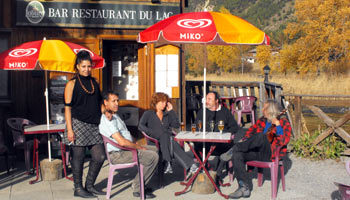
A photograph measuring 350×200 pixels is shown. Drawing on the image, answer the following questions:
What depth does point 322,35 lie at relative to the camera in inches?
1332

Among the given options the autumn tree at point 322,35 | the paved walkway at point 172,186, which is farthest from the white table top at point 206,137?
the autumn tree at point 322,35

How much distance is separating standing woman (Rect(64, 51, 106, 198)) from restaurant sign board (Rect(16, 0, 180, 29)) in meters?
2.72

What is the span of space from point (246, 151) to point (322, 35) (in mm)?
29951

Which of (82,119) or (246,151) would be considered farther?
(246,151)

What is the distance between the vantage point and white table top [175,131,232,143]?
5.77 m

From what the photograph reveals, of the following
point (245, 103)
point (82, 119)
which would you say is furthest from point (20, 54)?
point (245, 103)

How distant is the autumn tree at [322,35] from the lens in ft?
109

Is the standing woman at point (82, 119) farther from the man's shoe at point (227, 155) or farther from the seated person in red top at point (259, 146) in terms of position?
the seated person in red top at point (259, 146)

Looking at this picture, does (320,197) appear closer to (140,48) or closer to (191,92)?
(140,48)

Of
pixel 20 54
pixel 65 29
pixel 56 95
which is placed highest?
pixel 65 29

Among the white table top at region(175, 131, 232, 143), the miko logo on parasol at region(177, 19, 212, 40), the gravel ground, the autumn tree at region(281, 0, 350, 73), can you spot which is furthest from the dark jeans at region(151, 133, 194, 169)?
the autumn tree at region(281, 0, 350, 73)

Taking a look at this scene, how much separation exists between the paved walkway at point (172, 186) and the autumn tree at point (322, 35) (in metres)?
27.2

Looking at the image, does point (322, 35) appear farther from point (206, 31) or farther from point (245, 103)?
point (206, 31)

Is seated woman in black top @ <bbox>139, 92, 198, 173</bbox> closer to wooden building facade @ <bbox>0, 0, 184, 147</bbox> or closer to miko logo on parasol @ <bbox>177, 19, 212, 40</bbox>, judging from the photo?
miko logo on parasol @ <bbox>177, 19, 212, 40</bbox>
